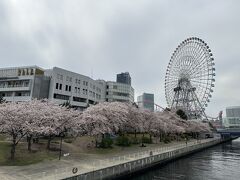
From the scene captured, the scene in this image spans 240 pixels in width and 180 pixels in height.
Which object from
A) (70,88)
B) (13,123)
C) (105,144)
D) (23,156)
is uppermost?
(70,88)

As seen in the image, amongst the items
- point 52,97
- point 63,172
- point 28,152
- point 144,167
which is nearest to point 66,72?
point 52,97

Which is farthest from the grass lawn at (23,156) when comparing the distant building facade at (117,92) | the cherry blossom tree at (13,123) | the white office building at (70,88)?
the distant building facade at (117,92)

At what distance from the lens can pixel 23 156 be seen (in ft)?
91.3

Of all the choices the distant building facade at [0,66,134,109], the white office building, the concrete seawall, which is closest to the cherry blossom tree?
the concrete seawall

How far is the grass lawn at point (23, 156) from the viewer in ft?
81.9

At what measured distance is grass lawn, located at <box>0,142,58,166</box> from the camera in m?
25.0

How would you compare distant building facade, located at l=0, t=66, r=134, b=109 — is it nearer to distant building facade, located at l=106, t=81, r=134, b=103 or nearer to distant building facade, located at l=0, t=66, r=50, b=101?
distant building facade, located at l=0, t=66, r=50, b=101

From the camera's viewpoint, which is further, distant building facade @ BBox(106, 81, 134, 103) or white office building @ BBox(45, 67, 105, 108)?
distant building facade @ BBox(106, 81, 134, 103)

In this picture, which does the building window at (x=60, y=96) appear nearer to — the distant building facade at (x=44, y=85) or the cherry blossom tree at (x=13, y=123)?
the distant building facade at (x=44, y=85)

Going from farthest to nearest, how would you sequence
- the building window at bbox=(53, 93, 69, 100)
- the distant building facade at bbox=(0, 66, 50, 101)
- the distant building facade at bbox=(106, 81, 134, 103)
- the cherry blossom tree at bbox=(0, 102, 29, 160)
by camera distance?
the distant building facade at bbox=(106, 81, 134, 103) < the building window at bbox=(53, 93, 69, 100) < the distant building facade at bbox=(0, 66, 50, 101) < the cherry blossom tree at bbox=(0, 102, 29, 160)

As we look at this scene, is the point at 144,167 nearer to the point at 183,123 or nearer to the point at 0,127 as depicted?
the point at 0,127

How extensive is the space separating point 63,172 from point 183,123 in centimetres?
7060

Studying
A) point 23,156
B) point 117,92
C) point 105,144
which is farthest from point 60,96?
point 23,156

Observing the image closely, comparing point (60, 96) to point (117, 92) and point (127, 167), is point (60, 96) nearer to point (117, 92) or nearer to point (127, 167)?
point (117, 92)
